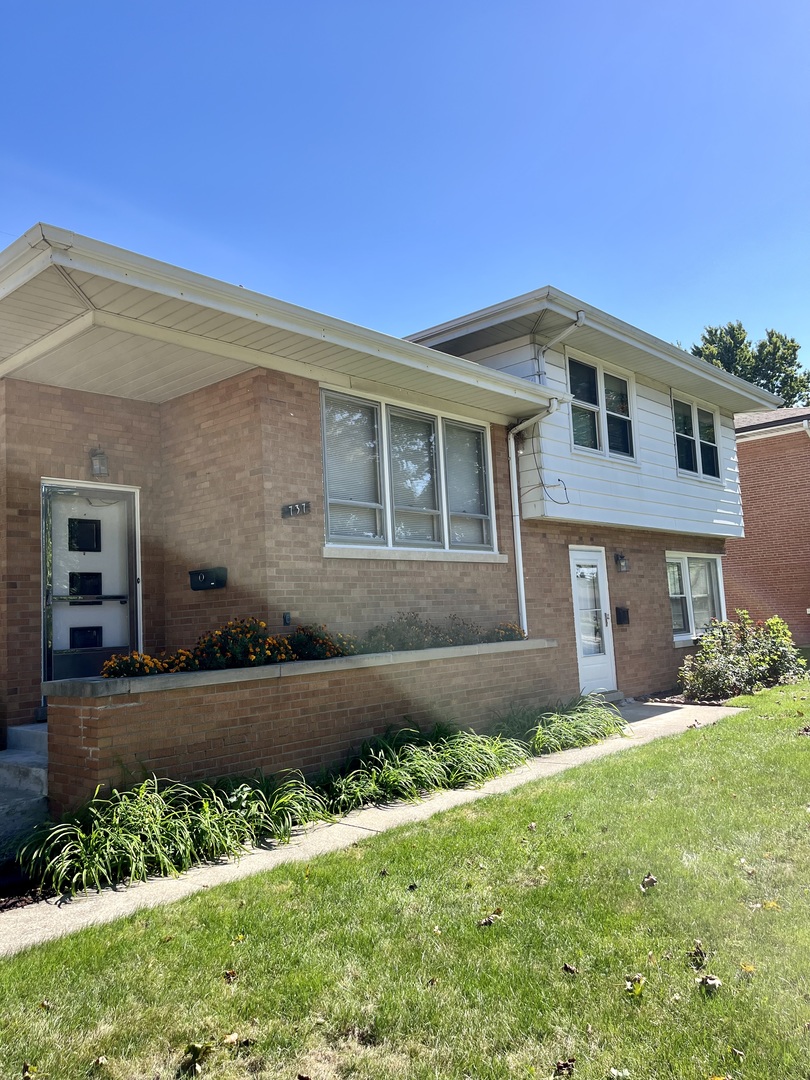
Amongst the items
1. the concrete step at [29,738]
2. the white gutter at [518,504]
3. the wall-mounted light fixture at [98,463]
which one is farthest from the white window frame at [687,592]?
the concrete step at [29,738]

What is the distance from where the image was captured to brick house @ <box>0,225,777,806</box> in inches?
241

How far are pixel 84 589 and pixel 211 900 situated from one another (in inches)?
183

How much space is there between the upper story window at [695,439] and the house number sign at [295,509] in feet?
28.3

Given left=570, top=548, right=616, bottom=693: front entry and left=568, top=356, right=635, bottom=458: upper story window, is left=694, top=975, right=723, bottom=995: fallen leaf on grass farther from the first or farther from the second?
left=568, top=356, right=635, bottom=458: upper story window

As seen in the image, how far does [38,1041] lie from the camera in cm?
296

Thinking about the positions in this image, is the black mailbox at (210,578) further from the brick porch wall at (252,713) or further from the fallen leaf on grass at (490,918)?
the fallen leaf on grass at (490,918)

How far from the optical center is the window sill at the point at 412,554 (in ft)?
27.2

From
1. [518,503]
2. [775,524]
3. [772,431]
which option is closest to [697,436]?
[518,503]

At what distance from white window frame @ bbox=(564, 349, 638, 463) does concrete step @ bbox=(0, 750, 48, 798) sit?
780 centimetres

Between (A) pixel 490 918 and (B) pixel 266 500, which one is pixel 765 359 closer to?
(B) pixel 266 500

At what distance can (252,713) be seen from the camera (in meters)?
6.45

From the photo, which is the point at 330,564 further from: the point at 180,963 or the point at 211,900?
the point at 180,963

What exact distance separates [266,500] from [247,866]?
3.62 m

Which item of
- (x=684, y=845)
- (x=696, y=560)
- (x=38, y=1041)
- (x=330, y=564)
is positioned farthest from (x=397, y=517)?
(x=696, y=560)
